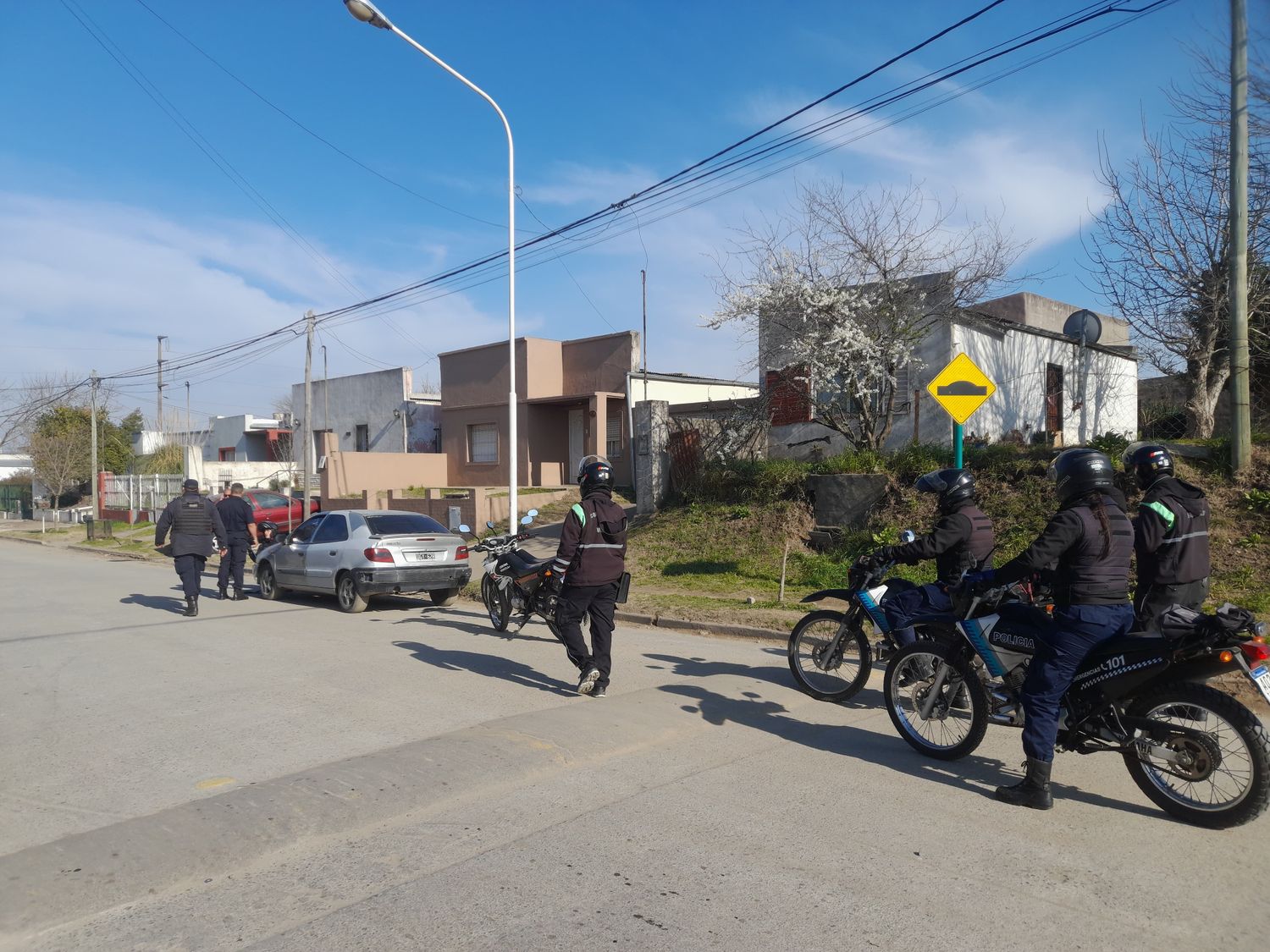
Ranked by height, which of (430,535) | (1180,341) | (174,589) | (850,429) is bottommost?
(174,589)

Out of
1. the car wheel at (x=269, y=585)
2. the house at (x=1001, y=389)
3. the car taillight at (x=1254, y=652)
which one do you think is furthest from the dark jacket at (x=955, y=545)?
the car wheel at (x=269, y=585)

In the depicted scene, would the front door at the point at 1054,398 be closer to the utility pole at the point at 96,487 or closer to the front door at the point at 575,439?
the front door at the point at 575,439

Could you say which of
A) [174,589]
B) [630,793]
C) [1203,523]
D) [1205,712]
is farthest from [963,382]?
[174,589]

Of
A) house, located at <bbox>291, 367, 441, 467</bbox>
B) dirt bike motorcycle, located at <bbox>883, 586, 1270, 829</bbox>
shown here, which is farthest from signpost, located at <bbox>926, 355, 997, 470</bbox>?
house, located at <bbox>291, 367, 441, 467</bbox>

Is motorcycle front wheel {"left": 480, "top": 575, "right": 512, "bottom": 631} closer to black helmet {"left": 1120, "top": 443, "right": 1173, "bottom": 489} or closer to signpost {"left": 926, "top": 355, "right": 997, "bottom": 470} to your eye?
signpost {"left": 926, "top": 355, "right": 997, "bottom": 470}

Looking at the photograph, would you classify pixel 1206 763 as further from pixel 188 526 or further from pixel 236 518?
pixel 236 518

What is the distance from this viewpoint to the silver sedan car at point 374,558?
1290 centimetres

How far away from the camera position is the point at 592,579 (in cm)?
754

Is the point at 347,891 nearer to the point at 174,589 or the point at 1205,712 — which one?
the point at 1205,712

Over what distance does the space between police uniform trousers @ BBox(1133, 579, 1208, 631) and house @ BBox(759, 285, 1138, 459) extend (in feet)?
32.9

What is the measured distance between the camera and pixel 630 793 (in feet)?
17.4

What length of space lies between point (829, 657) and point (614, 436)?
20.1 meters

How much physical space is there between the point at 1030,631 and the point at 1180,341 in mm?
11358

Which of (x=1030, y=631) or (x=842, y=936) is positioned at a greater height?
(x=1030, y=631)
